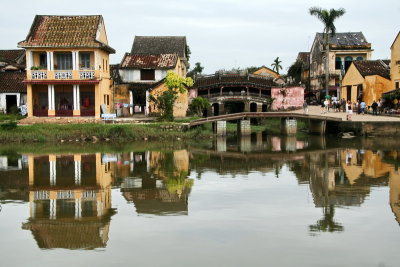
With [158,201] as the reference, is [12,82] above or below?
above

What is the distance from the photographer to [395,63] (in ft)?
147

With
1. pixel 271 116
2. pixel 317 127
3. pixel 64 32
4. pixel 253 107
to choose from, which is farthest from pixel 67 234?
pixel 253 107

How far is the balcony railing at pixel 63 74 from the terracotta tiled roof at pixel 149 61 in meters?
9.31

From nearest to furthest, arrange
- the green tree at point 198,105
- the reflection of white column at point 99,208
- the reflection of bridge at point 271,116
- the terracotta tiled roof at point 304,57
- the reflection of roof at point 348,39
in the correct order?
1. the reflection of white column at point 99,208
2. the reflection of bridge at point 271,116
3. the green tree at point 198,105
4. the reflection of roof at point 348,39
5. the terracotta tiled roof at point 304,57

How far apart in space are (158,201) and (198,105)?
28491 millimetres

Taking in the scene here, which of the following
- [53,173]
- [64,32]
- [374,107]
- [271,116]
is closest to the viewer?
[53,173]

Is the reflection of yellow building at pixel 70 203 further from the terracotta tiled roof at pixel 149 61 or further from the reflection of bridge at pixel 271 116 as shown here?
the terracotta tiled roof at pixel 149 61

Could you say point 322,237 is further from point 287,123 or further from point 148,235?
point 287,123

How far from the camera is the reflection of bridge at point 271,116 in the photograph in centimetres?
4062

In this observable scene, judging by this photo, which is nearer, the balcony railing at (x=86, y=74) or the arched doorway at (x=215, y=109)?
the balcony railing at (x=86, y=74)

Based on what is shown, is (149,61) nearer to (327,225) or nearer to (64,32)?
(64,32)

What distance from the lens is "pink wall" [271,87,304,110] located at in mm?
52031

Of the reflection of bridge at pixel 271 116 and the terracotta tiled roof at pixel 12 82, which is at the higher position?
the terracotta tiled roof at pixel 12 82

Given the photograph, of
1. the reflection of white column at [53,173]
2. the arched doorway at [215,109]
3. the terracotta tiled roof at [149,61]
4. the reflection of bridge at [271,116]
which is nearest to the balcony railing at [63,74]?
the terracotta tiled roof at [149,61]
